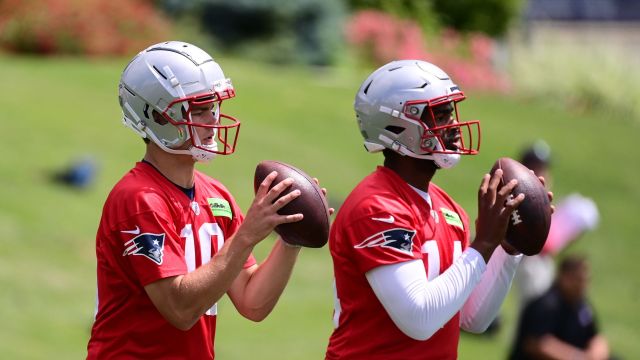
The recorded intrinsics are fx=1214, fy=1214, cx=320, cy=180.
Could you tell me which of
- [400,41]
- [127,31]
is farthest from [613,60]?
[127,31]

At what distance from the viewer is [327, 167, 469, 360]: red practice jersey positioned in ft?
15.1

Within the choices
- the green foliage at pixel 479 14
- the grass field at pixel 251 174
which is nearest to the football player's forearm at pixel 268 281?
the grass field at pixel 251 174

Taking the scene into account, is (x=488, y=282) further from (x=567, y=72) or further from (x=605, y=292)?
(x=567, y=72)

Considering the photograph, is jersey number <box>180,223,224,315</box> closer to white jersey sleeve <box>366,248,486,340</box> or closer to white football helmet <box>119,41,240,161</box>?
white football helmet <box>119,41,240,161</box>

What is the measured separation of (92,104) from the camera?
1716 cm

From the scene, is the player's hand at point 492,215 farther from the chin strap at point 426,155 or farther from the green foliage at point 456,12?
the green foliage at point 456,12

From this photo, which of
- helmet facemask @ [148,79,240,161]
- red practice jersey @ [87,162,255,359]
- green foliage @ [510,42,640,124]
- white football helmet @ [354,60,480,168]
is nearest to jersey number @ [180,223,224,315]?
red practice jersey @ [87,162,255,359]

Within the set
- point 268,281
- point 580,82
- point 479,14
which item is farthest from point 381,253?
point 479,14

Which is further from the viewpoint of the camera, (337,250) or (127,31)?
(127,31)

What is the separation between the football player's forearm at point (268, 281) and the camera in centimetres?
470

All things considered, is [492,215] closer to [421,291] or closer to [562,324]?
[421,291]

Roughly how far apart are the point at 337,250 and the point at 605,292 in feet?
39.0

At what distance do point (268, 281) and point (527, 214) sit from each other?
1.05 metres

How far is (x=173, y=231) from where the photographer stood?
4.47 meters
